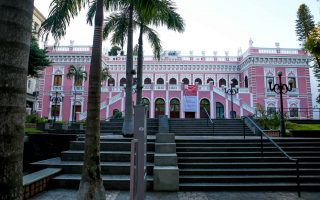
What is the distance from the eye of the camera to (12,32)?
199cm

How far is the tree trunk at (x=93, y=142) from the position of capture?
14.4ft

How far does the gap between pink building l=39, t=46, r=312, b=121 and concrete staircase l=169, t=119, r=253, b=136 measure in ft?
42.2

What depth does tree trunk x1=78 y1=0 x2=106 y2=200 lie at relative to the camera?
439cm

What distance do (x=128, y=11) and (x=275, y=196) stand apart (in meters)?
10.2

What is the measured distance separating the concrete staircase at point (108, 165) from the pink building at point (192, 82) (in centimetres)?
2090

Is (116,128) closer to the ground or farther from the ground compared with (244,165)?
farther from the ground

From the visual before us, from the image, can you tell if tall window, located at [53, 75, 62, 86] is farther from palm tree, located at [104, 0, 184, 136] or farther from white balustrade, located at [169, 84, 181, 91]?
palm tree, located at [104, 0, 184, 136]

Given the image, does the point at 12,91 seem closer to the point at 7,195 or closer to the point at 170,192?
the point at 7,195

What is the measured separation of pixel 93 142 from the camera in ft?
15.2

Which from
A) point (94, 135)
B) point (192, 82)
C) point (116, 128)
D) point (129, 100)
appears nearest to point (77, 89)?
point (192, 82)

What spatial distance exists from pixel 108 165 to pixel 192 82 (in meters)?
32.1

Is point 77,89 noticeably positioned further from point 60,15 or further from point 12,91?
point 12,91

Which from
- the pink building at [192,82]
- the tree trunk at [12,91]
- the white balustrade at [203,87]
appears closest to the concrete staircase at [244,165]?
the tree trunk at [12,91]

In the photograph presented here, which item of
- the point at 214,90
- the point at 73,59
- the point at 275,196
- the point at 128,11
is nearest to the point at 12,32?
the point at 275,196
